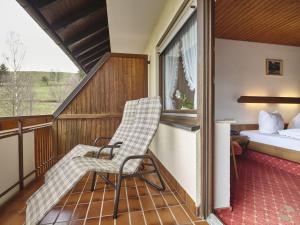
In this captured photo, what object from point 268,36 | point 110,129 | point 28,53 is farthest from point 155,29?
point 28,53

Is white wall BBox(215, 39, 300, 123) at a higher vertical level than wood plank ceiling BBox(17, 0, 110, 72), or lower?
lower

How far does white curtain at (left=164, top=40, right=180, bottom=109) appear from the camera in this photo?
2.97 metres

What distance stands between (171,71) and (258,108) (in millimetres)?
2548

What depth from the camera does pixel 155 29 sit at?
3.61m

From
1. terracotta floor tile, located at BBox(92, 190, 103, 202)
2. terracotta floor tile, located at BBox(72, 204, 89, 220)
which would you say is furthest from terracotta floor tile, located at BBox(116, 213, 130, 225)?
terracotta floor tile, located at BBox(92, 190, 103, 202)

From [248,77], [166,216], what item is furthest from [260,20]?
[166,216]

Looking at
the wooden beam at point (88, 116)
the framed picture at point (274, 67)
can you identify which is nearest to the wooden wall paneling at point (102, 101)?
the wooden beam at point (88, 116)

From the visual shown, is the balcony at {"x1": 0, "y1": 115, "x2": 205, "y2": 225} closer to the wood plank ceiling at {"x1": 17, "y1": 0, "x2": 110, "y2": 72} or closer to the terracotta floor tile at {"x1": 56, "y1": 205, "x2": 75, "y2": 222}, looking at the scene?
the terracotta floor tile at {"x1": 56, "y1": 205, "x2": 75, "y2": 222}

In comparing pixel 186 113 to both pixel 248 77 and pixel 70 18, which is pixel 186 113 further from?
pixel 70 18

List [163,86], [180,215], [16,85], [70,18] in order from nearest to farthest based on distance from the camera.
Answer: [180,215], [163,86], [70,18], [16,85]

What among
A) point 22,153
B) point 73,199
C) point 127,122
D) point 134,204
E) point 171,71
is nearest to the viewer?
point 134,204

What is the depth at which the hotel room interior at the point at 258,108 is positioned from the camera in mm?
1794

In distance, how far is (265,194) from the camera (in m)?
2.14

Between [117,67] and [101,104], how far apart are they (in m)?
0.80
